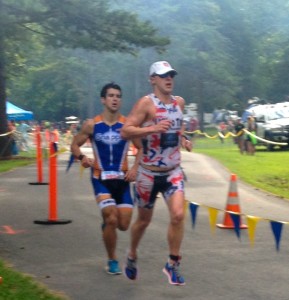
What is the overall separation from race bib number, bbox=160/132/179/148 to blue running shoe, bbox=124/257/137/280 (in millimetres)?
1105

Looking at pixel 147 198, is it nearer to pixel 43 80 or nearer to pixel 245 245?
pixel 245 245

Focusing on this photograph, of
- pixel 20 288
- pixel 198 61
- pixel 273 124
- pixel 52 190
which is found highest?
pixel 198 61

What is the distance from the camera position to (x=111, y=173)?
804cm

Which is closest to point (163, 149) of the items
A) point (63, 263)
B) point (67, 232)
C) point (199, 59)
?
point (63, 263)

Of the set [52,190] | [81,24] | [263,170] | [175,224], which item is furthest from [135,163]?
[81,24]

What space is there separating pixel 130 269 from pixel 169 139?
4.05 ft

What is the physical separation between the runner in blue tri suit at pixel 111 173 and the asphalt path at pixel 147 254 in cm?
46

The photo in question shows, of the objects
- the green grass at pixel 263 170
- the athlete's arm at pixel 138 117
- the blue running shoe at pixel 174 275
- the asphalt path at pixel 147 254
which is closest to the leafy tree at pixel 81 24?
the green grass at pixel 263 170

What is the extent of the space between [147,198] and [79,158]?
1.11 m

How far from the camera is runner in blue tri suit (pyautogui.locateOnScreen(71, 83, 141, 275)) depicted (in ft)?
26.2

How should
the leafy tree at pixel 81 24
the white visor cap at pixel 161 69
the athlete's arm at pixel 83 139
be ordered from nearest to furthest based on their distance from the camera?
the white visor cap at pixel 161 69 → the athlete's arm at pixel 83 139 → the leafy tree at pixel 81 24

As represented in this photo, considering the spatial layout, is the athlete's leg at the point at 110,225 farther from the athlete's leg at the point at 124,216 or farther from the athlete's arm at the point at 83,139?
the athlete's arm at the point at 83,139

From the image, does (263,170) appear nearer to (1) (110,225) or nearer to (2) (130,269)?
(1) (110,225)

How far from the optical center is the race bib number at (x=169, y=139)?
748 centimetres
